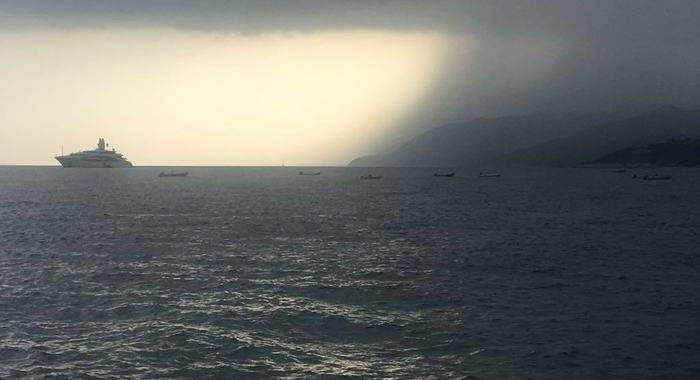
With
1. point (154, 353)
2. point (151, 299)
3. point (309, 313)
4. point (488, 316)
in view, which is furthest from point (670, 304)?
point (151, 299)

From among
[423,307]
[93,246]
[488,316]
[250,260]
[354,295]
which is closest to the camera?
[488,316]

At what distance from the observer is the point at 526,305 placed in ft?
101

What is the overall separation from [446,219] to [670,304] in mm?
52018

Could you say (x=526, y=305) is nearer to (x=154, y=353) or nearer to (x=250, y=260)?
(x=154, y=353)

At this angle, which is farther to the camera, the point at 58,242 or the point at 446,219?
the point at 446,219

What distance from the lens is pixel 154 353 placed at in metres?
22.8

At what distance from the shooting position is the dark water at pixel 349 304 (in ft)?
71.6

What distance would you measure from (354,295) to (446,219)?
51597mm

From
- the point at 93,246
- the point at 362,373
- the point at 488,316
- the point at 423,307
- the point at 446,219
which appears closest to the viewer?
the point at 362,373

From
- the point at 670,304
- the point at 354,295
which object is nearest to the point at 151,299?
the point at 354,295

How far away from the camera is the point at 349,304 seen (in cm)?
3108

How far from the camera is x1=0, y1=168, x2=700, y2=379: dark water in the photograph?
21812 mm

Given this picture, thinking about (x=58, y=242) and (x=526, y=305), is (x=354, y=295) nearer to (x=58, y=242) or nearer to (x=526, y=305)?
(x=526, y=305)

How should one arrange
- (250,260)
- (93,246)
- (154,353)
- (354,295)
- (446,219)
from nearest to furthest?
1. (154,353)
2. (354,295)
3. (250,260)
4. (93,246)
5. (446,219)
